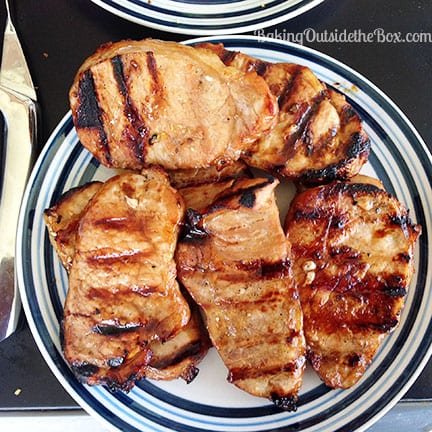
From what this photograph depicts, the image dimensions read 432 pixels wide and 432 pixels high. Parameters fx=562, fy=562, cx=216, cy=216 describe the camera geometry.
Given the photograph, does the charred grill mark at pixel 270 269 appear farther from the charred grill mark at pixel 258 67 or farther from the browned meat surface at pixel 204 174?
the charred grill mark at pixel 258 67

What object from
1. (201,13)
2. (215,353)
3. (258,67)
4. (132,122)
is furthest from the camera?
(201,13)

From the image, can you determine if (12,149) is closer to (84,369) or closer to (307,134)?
(84,369)

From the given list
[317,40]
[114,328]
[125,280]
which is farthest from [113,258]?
[317,40]

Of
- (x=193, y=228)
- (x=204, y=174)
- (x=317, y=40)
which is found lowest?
(x=193, y=228)

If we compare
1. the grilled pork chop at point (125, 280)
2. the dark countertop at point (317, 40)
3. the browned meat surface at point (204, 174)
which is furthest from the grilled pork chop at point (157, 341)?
the dark countertop at point (317, 40)

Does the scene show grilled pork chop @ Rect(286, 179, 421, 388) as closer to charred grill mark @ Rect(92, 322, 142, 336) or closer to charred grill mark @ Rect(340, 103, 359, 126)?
charred grill mark @ Rect(340, 103, 359, 126)

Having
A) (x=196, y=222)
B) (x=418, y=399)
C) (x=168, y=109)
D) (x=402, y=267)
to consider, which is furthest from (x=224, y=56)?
(x=418, y=399)

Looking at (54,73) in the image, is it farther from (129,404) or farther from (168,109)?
(129,404)
